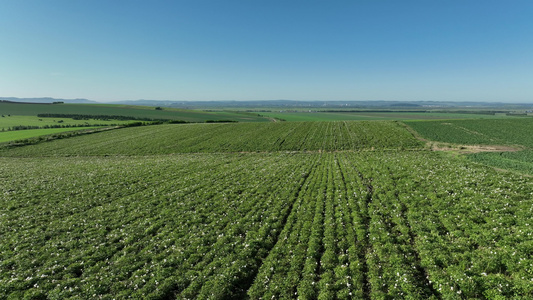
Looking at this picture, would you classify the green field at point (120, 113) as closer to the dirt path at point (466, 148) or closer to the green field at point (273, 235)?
the dirt path at point (466, 148)

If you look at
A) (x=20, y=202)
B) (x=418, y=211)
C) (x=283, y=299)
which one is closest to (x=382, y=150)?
(x=418, y=211)

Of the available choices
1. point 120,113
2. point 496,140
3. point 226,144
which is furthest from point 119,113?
point 496,140

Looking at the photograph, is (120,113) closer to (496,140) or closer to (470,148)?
(470,148)

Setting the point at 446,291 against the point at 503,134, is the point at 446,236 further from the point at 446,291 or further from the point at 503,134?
the point at 503,134

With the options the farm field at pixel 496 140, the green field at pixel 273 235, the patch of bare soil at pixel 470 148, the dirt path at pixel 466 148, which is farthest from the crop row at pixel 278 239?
the patch of bare soil at pixel 470 148

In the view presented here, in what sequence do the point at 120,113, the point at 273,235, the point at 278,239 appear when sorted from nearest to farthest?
the point at 278,239 < the point at 273,235 < the point at 120,113

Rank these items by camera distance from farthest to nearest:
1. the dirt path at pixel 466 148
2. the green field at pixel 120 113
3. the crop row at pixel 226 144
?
the green field at pixel 120 113 < the crop row at pixel 226 144 < the dirt path at pixel 466 148

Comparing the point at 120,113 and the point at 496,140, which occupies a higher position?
the point at 120,113

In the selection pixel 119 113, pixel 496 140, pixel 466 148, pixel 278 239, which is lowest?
pixel 278 239

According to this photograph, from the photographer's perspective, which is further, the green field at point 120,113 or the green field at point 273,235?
the green field at point 120,113

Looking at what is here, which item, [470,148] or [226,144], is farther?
[226,144]
